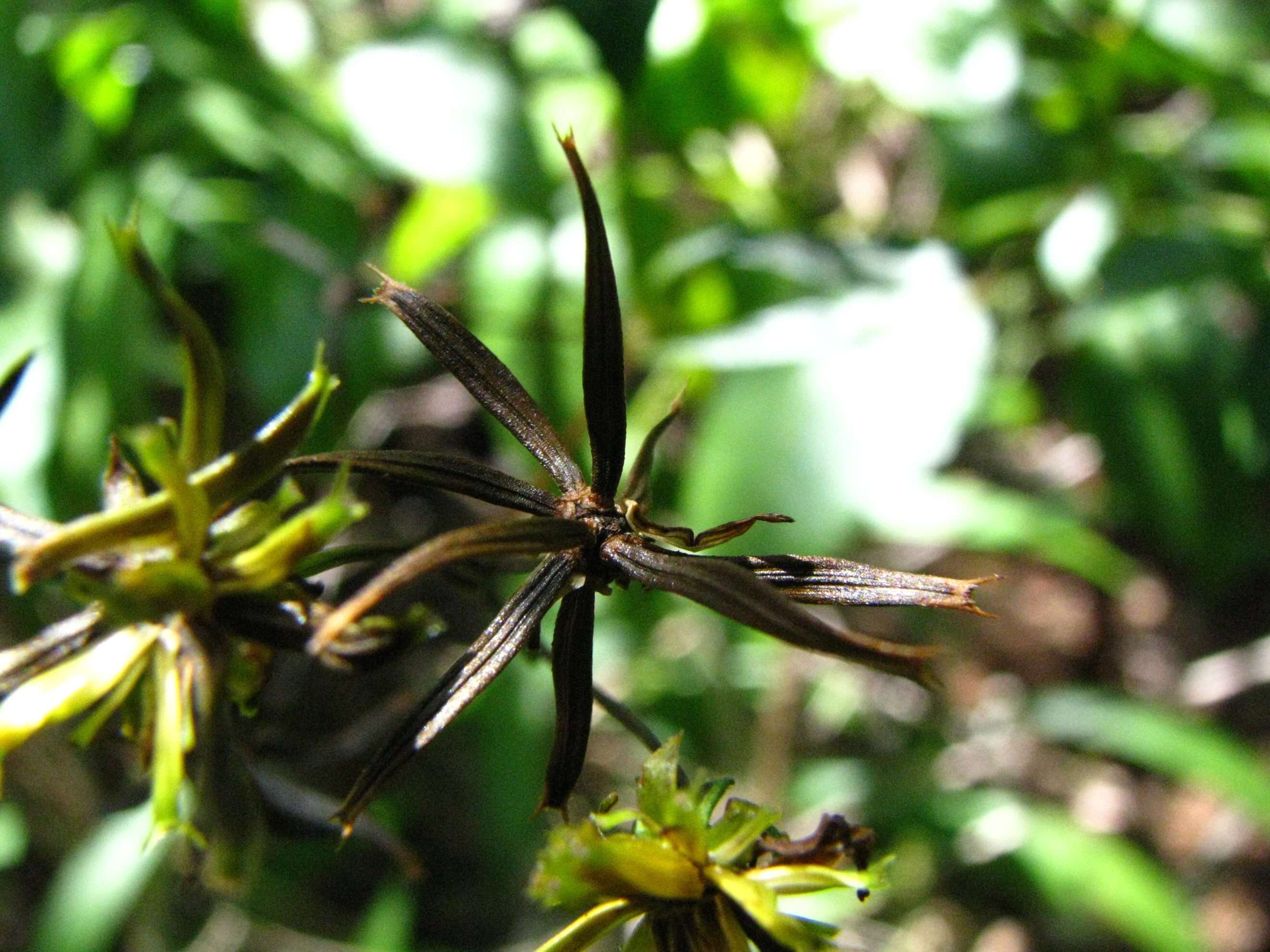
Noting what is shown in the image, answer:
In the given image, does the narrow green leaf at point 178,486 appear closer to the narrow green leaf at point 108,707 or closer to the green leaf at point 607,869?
the narrow green leaf at point 108,707

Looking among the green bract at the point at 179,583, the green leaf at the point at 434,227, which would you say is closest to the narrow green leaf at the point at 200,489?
the green bract at the point at 179,583

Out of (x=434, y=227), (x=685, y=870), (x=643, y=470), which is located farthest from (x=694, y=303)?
(x=685, y=870)

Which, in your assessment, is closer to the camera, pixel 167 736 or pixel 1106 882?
pixel 167 736

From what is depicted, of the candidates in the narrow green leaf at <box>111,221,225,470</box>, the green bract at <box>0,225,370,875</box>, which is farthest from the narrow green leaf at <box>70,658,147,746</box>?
the narrow green leaf at <box>111,221,225,470</box>

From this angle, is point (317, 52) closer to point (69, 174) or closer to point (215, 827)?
point (69, 174)

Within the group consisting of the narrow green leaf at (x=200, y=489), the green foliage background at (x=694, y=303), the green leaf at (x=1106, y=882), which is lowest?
the green leaf at (x=1106, y=882)

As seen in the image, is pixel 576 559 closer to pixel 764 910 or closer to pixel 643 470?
pixel 643 470

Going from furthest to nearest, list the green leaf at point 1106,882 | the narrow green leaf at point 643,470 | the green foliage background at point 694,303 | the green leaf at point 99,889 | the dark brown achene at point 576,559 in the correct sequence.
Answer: the green leaf at point 1106,882 < the green leaf at point 99,889 < the green foliage background at point 694,303 < the narrow green leaf at point 643,470 < the dark brown achene at point 576,559
